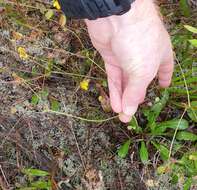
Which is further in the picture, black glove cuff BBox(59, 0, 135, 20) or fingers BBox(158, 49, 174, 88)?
fingers BBox(158, 49, 174, 88)

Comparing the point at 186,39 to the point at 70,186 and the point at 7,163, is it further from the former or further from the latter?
the point at 7,163

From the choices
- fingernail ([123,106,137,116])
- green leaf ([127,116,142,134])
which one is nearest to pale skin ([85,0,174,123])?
fingernail ([123,106,137,116])

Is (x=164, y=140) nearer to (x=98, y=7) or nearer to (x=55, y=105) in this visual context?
(x=55, y=105)

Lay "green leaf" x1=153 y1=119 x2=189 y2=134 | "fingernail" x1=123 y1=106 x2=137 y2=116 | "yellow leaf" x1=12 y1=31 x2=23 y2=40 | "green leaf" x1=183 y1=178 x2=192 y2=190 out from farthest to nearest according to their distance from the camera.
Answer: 1. "yellow leaf" x1=12 y1=31 x2=23 y2=40
2. "green leaf" x1=153 y1=119 x2=189 y2=134
3. "green leaf" x1=183 y1=178 x2=192 y2=190
4. "fingernail" x1=123 y1=106 x2=137 y2=116

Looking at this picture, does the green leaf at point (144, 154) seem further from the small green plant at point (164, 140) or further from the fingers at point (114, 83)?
the fingers at point (114, 83)

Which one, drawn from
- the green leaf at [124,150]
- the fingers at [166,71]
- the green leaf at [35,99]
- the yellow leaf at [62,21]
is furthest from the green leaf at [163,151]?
the yellow leaf at [62,21]

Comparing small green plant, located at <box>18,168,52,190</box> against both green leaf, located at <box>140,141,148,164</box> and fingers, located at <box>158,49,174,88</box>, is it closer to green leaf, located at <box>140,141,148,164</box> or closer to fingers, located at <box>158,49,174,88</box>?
green leaf, located at <box>140,141,148,164</box>

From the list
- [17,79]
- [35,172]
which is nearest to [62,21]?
[17,79]
